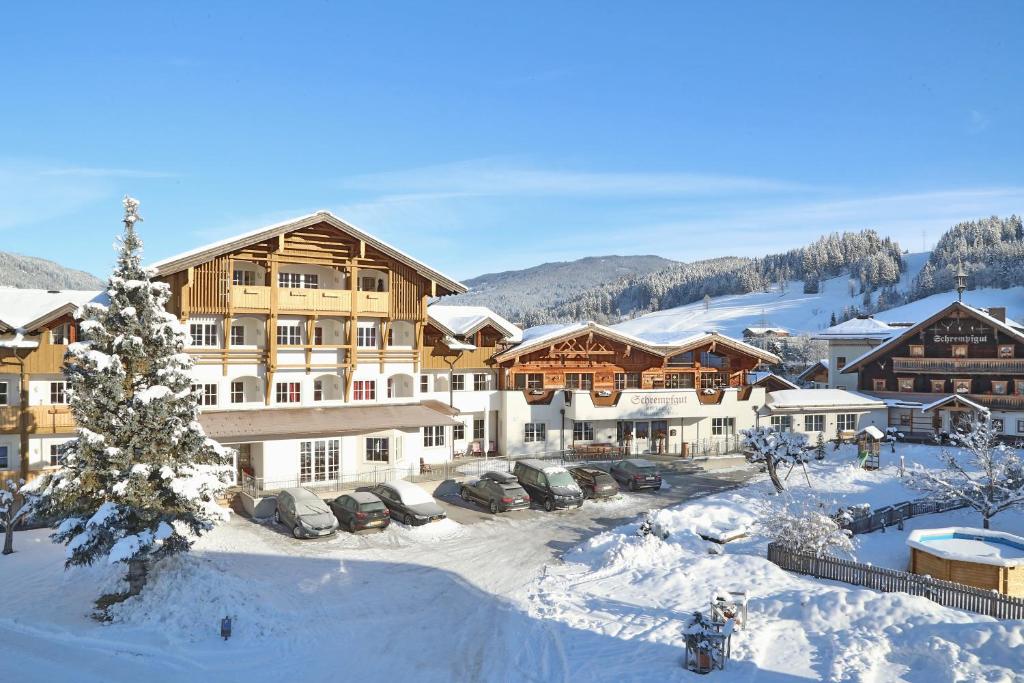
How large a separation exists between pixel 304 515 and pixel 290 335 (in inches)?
→ 462

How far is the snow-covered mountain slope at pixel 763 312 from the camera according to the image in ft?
512

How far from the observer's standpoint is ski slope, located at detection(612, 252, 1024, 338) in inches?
5497

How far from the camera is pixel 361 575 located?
74.9 ft

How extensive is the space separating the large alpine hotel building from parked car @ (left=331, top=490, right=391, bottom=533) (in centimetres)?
580

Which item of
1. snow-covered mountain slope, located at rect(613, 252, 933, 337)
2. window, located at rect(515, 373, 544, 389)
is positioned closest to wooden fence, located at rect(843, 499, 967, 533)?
window, located at rect(515, 373, 544, 389)

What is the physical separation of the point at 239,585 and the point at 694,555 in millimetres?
14585

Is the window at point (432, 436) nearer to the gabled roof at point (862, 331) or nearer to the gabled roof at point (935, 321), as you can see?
the gabled roof at point (935, 321)

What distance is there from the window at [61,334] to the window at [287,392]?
8.96 meters

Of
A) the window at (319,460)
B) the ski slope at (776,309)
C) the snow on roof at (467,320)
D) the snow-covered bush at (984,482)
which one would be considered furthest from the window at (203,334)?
the ski slope at (776,309)

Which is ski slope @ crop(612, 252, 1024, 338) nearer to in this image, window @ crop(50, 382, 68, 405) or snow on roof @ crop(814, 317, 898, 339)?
snow on roof @ crop(814, 317, 898, 339)

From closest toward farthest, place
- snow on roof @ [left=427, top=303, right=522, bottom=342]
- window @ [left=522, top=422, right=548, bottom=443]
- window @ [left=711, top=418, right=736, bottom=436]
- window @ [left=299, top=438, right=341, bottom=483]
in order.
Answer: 1. window @ [left=299, top=438, right=341, bottom=483]
2. snow on roof @ [left=427, top=303, right=522, bottom=342]
3. window @ [left=522, top=422, right=548, bottom=443]
4. window @ [left=711, top=418, right=736, bottom=436]

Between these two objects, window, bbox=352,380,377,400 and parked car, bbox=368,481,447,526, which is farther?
window, bbox=352,380,377,400

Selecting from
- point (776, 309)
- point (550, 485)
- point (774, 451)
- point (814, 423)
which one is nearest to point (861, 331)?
point (814, 423)

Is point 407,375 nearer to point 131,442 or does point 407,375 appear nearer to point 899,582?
point 131,442
